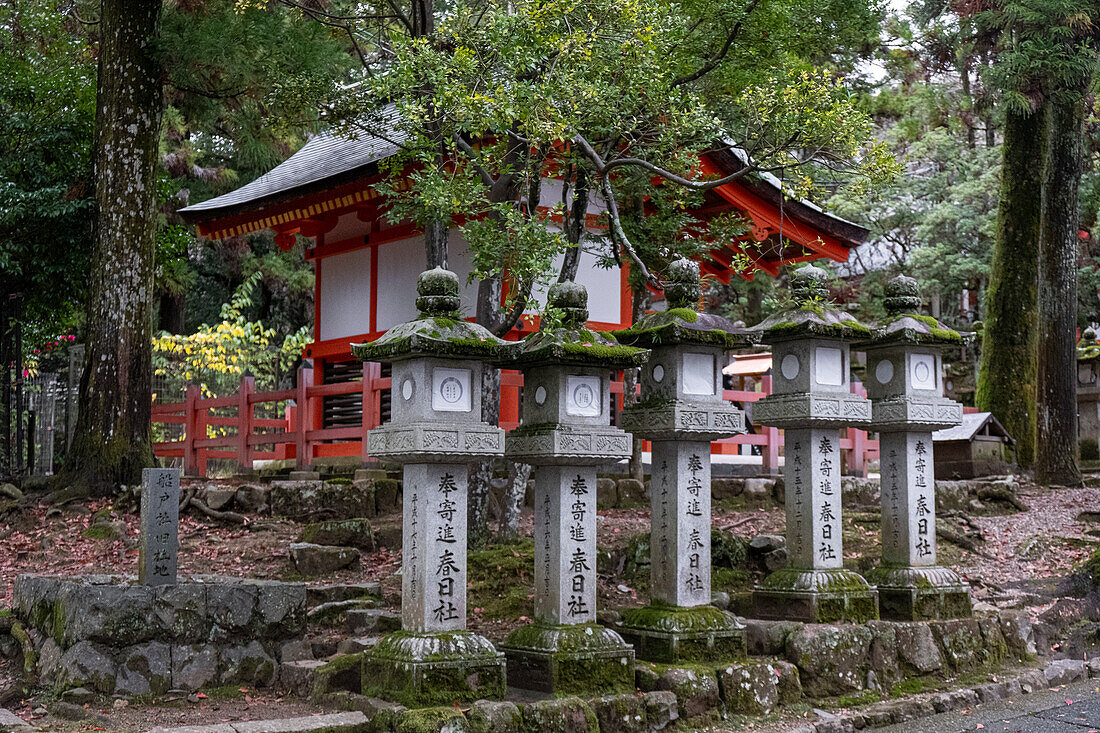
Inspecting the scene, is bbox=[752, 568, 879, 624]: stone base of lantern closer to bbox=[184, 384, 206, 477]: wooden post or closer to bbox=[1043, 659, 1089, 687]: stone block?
bbox=[1043, 659, 1089, 687]: stone block

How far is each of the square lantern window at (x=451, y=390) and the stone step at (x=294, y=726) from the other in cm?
199

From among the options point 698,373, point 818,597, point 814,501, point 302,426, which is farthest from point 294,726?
point 302,426

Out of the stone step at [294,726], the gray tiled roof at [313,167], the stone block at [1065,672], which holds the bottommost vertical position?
the stone block at [1065,672]

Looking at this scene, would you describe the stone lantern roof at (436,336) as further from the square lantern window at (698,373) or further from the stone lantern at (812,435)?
the stone lantern at (812,435)

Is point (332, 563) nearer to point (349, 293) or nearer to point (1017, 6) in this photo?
point (349, 293)

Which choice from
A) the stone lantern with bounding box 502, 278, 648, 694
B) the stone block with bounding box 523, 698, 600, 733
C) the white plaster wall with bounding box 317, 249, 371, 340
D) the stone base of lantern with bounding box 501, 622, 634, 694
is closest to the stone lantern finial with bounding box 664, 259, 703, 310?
the stone lantern with bounding box 502, 278, 648, 694

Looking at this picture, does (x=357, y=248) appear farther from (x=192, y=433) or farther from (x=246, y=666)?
(x=246, y=666)

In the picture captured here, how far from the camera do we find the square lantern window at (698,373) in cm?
781

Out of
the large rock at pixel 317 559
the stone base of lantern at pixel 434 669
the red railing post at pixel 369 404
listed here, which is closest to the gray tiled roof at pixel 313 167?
the red railing post at pixel 369 404

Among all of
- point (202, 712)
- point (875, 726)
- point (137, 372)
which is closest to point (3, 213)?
point (137, 372)

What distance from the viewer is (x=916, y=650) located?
8.44 metres

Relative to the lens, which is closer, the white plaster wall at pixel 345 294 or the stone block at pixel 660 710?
the stone block at pixel 660 710

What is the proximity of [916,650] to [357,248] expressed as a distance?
10829mm

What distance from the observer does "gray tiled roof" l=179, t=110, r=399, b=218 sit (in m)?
13.8
